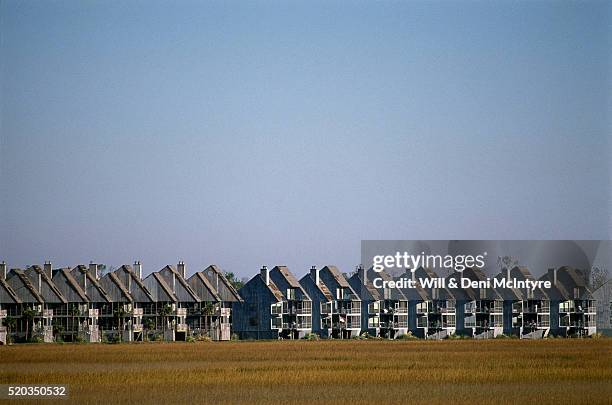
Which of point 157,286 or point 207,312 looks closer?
point 157,286

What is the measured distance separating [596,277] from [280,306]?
3465 cm

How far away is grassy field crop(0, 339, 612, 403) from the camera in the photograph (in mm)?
41344

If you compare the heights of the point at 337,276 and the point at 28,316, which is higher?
the point at 337,276

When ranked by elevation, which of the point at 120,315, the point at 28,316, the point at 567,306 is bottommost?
the point at 28,316

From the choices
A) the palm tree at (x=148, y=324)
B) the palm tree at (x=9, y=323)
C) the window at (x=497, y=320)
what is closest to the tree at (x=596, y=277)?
the window at (x=497, y=320)

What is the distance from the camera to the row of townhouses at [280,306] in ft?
364

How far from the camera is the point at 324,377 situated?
165 ft

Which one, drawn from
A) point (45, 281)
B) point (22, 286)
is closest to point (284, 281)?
point (45, 281)

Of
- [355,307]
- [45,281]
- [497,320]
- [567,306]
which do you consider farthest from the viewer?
[355,307]

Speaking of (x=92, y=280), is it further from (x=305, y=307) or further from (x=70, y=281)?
(x=305, y=307)

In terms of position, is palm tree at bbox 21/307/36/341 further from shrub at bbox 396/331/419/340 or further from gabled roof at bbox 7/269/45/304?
shrub at bbox 396/331/419/340

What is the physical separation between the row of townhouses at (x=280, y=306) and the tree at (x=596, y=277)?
986mm

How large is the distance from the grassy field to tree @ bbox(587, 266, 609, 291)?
59.9 metres

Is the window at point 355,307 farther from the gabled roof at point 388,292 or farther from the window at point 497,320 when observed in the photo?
the window at point 497,320
